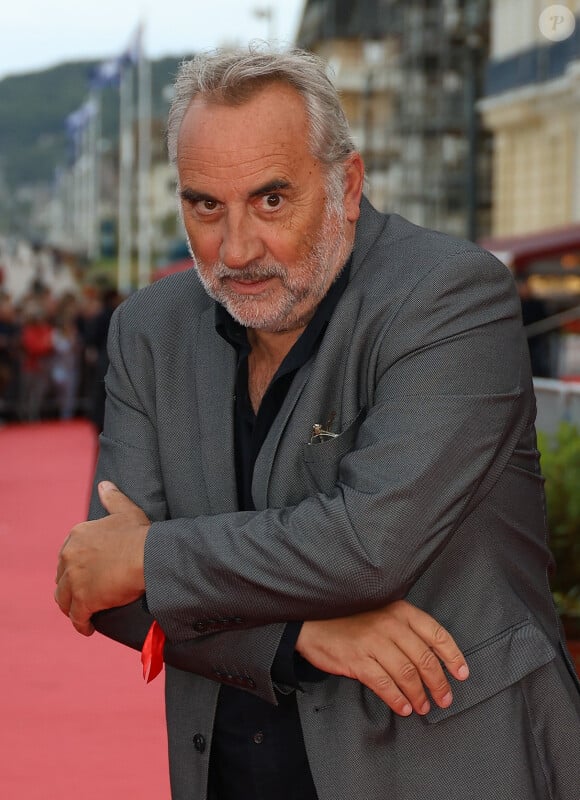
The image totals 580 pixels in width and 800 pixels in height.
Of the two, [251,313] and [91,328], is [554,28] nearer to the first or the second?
[91,328]

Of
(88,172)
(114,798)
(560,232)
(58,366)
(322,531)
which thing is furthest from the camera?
(88,172)

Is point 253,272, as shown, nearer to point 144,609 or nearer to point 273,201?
point 273,201

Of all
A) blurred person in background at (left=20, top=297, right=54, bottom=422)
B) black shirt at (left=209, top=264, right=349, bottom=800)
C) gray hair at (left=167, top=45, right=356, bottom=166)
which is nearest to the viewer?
gray hair at (left=167, top=45, right=356, bottom=166)

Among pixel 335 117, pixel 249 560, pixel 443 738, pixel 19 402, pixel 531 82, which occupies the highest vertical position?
pixel 531 82

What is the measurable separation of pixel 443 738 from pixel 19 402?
68.8 feet

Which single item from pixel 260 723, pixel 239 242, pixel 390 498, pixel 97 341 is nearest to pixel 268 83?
pixel 239 242

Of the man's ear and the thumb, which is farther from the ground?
the man's ear

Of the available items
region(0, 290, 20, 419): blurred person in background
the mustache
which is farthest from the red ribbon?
region(0, 290, 20, 419): blurred person in background

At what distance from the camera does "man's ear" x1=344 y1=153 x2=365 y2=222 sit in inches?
86.1

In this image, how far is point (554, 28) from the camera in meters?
28.9

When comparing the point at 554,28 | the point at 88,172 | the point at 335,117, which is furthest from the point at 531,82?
the point at 88,172

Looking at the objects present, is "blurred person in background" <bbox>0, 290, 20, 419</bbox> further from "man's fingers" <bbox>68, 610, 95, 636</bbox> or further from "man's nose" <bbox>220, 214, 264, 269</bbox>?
"man's nose" <bbox>220, 214, 264, 269</bbox>

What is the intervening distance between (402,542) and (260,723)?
0.43 metres

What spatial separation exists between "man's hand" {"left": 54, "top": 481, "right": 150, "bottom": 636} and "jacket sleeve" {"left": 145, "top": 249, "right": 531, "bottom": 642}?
4 centimetres
